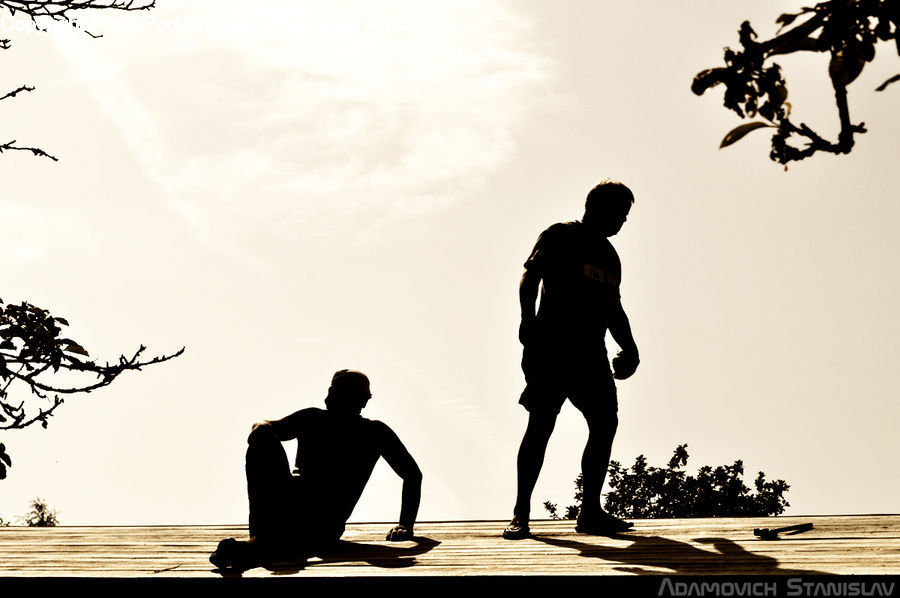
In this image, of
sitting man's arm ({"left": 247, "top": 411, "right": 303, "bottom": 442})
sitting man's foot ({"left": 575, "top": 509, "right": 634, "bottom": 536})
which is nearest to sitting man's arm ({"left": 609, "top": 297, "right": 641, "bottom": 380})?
sitting man's foot ({"left": 575, "top": 509, "right": 634, "bottom": 536})

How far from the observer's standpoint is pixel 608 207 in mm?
6309

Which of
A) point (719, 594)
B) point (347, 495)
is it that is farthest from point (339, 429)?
point (719, 594)

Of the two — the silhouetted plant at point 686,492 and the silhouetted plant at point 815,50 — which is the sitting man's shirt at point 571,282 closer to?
the silhouetted plant at point 815,50

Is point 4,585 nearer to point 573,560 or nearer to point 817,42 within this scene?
point 573,560

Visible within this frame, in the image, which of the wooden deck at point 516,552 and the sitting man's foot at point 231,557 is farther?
the sitting man's foot at point 231,557

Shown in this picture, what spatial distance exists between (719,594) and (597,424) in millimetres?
2267

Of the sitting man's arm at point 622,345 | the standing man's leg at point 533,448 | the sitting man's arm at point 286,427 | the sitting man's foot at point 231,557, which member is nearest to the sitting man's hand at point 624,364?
the sitting man's arm at point 622,345

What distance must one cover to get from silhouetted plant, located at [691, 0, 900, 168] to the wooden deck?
2.53 meters

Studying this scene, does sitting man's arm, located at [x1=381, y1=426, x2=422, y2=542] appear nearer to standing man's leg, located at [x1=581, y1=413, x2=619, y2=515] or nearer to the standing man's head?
standing man's leg, located at [x1=581, y1=413, x2=619, y2=515]

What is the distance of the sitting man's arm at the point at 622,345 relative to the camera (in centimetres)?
643

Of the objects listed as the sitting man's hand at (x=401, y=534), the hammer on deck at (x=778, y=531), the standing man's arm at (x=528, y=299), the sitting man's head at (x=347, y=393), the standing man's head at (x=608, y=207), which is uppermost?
the standing man's head at (x=608, y=207)

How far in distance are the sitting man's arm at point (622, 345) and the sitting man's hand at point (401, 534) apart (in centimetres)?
168

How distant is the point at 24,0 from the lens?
6.73 m

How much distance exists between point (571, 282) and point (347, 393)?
1.56 metres
